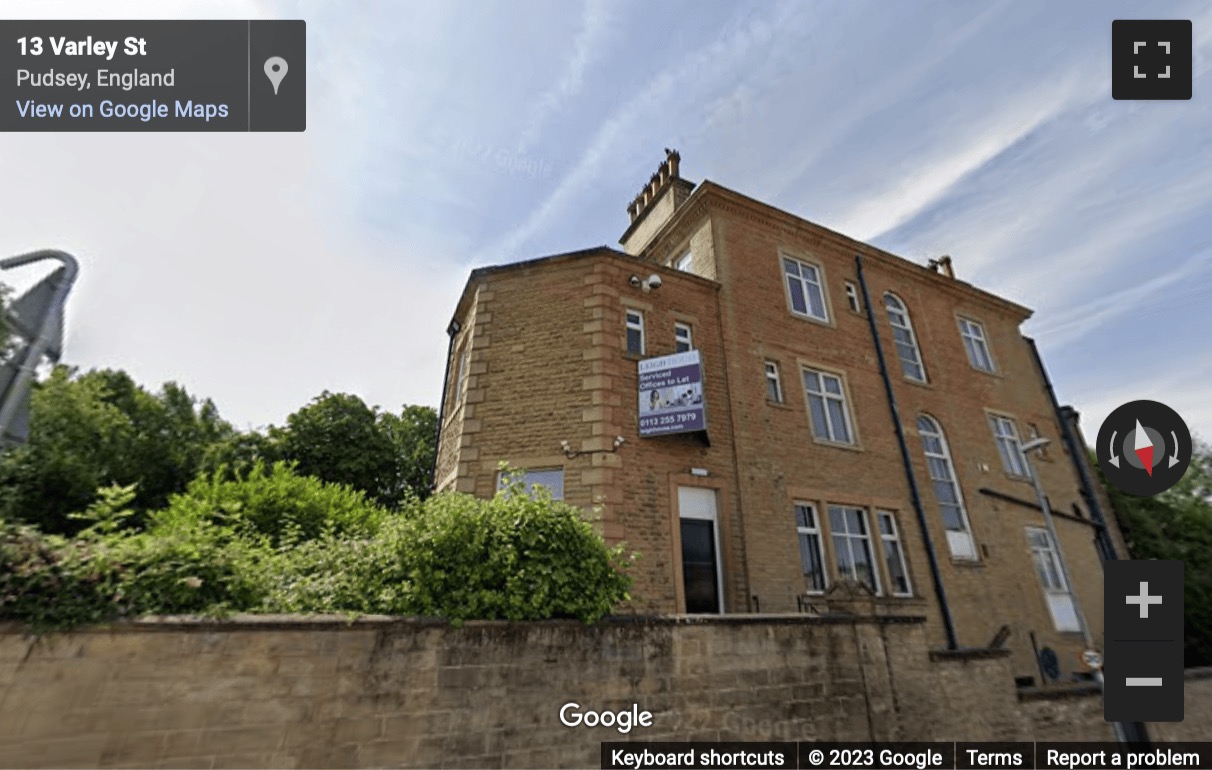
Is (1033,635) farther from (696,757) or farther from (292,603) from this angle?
(292,603)

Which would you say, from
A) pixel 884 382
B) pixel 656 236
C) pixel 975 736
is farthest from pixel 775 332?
pixel 975 736

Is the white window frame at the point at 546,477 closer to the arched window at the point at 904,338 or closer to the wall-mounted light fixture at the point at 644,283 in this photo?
the wall-mounted light fixture at the point at 644,283

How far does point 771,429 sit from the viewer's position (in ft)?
43.4

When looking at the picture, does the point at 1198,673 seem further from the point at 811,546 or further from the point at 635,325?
the point at 635,325

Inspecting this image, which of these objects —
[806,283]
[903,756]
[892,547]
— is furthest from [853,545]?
[806,283]

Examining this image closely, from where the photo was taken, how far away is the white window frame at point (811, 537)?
12.2 m

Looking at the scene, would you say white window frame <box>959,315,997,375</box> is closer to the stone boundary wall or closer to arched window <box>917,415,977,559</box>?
arched window <box>917,415,977,559</box>

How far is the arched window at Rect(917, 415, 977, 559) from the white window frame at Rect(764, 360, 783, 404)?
209 inches

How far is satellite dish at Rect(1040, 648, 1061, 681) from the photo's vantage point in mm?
14039

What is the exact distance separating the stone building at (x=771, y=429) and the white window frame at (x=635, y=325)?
0.04 meters

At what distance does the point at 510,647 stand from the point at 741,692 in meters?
3.40

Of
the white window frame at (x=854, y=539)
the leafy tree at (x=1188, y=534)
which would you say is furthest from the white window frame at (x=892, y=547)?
the leafy tree at (x=1188, y=534)

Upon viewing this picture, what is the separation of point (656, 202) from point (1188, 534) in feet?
73.8

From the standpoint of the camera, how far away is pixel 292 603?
6.27m
